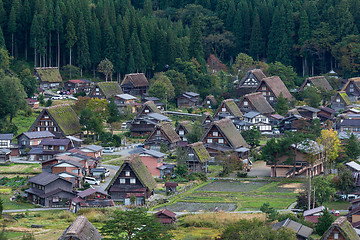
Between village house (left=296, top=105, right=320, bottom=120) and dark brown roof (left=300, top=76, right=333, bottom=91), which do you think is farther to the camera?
dark brown roof (left=300, top=76, right=333, bottom=91)

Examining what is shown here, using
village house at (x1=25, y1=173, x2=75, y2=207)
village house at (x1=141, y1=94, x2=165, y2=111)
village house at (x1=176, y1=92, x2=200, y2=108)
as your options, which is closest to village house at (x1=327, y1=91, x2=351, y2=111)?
village house at (x1=176, y1=92, x2=200, y2=108)

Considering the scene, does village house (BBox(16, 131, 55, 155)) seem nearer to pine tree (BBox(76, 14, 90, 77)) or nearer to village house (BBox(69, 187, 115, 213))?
village house (BBox(69, 187, 115, 213))

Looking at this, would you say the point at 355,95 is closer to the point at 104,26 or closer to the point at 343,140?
the point at 343,140

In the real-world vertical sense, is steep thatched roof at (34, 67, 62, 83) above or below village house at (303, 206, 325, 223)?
above

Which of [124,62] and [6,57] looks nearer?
[6,57]

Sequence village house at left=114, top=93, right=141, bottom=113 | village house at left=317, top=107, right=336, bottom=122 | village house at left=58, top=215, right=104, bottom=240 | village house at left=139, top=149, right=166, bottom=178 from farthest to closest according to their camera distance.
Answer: village house at left=114, top=93, right=141, bottom=113
village house at left=317, top=107, right=336, bottom=122
village house at left=139, top=149, right=166, bottom=178
village house at left=58, top=215, right=104, bottom=240

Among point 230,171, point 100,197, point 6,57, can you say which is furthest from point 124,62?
point 100,197
